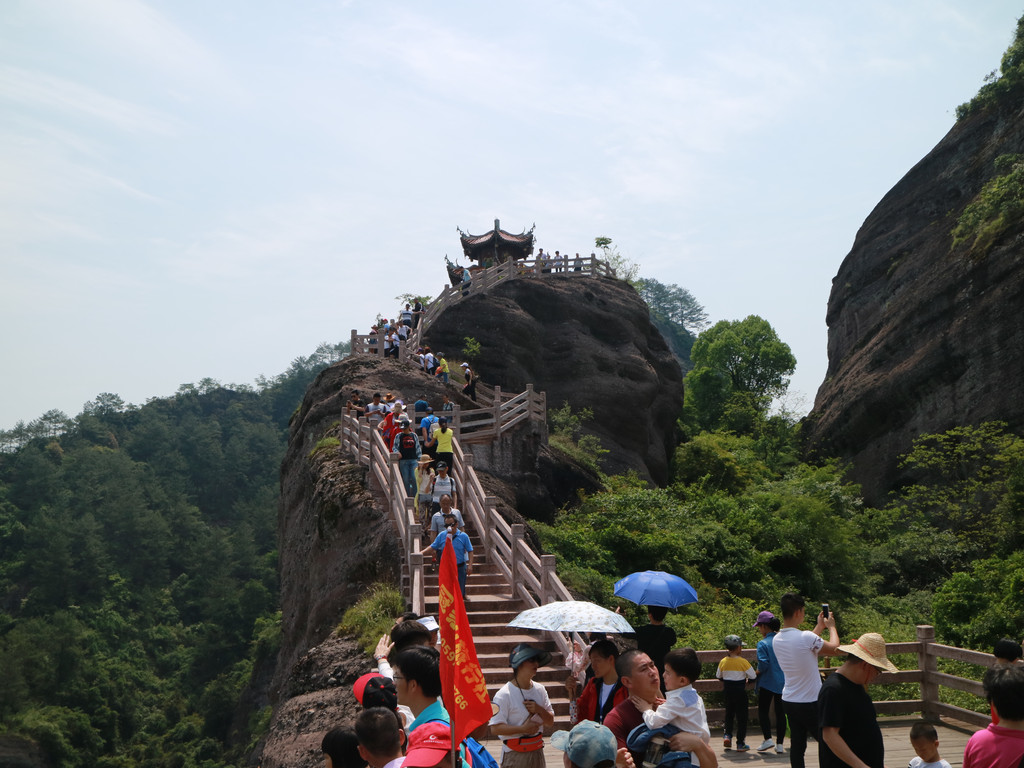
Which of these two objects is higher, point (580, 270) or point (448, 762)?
point (580, 270)

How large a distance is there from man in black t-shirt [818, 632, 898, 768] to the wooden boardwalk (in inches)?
138

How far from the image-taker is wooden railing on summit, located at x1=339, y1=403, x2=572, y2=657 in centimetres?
1164

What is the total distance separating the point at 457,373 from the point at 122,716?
Answer: 39773mm

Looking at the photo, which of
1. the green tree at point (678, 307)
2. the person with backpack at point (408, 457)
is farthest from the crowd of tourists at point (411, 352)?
the green tree at point (678, 307)

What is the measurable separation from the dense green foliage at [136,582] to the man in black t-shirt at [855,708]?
1897 inches

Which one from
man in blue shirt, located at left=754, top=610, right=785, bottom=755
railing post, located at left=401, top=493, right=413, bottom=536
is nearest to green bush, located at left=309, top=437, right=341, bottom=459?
railing post, located at left=401, top=493, right=413, bottom=536

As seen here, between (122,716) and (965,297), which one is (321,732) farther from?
(122,716)

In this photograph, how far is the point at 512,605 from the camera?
12477mm

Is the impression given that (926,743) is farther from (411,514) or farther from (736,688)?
(411,514)

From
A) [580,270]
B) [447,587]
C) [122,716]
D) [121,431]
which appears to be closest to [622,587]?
[447,587]

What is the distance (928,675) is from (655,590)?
178 inches

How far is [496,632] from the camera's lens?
11891 millimetres

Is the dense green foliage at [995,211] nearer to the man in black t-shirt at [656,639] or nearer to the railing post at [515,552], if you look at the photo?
the railing post at [515,552]

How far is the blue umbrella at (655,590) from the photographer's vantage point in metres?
7.55
